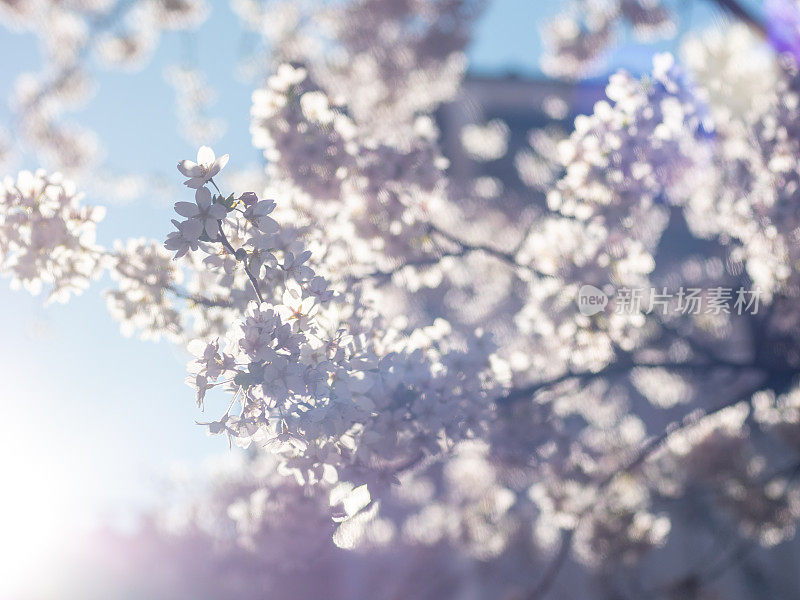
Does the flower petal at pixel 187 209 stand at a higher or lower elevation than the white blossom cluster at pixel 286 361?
higher

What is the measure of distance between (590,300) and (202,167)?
2542 millimetres

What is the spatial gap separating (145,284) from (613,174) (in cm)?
271

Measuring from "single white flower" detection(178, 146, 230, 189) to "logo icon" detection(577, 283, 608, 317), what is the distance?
2469 mm

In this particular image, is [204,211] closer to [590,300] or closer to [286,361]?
[286,361]

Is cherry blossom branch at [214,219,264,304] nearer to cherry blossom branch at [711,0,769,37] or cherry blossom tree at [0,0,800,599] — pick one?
cherry blossom tree at [0,0,800,599]

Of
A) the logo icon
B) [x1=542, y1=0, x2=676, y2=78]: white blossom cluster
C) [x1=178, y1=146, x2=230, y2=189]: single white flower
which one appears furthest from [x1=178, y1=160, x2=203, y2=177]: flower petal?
[x1=542, y1=0, x2=676, y2=78]: white blossom cluster

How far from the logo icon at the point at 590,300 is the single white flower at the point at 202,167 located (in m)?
2.47

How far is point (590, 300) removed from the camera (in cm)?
365

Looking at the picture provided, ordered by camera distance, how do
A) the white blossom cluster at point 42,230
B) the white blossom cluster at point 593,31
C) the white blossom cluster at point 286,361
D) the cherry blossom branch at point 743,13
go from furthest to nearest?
the white blossom cluster at point 593,31
the cherry blossom branch at point 743,13
the white blossom cluster at point 42,230
the white blossom cluster at point 286,361

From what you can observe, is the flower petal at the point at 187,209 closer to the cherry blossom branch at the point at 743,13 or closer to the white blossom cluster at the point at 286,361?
the white blossom cluster at the point at 286,361

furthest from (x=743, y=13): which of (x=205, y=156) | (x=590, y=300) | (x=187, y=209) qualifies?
(x=187, y=209)

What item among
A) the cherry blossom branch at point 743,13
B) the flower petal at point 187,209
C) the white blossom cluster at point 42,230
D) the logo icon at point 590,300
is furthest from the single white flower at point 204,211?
the cherry blossom branch at point 743,13

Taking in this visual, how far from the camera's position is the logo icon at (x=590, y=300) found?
361cm

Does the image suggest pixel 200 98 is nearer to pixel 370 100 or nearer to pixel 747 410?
pixel 370 100
